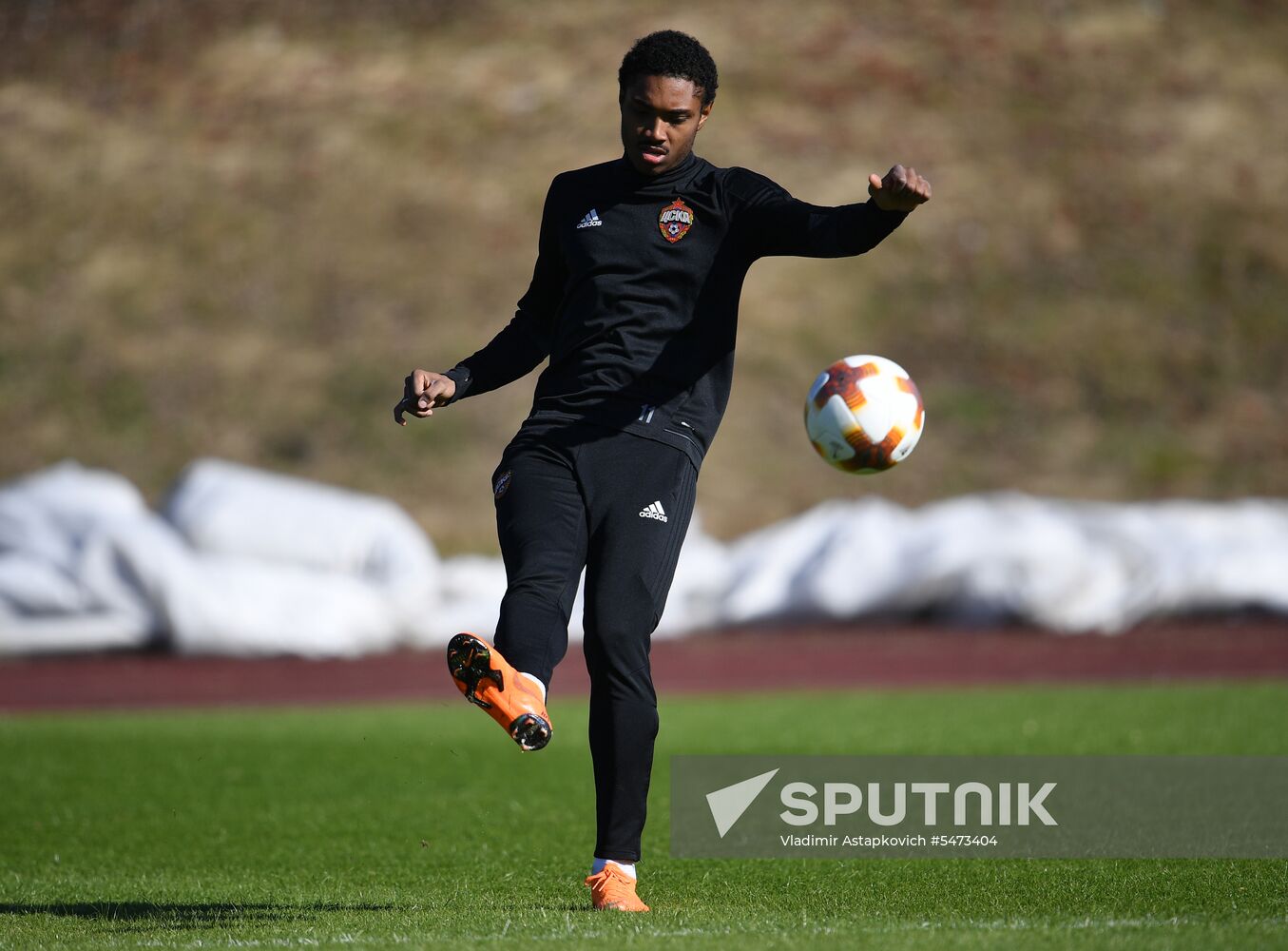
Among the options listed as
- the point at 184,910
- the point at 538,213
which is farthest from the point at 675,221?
the point at 538,213

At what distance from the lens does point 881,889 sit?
5066 mm

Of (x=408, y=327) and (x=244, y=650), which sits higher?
(x=408, y=327)

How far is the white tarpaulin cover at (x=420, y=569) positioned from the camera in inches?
547

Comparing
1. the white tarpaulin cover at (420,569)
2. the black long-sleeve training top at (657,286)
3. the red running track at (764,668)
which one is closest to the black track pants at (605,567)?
the black long-sleeve training top at (657,286)

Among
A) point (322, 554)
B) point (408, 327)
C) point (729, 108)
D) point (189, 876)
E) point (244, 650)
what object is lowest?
point (189, 876)

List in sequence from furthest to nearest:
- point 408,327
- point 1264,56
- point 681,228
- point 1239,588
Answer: point 1264,56
point 408,327
point 1239,588
point 681,228

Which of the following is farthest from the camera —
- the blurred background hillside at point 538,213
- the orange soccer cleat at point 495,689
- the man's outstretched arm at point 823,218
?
the blurred background hillside at point 538,213

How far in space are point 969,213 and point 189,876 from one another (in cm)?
2340

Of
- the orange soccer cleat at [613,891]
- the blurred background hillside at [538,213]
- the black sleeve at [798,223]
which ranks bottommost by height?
the orange soccer cleat at [613,891]

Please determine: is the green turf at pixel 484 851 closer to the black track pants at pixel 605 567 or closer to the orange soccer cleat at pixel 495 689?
the black track pants at pixel 605 567

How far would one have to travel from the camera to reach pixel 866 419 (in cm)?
510

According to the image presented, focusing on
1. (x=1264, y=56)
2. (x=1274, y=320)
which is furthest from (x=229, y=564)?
(x=1264, y=56)

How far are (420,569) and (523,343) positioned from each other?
9.79m

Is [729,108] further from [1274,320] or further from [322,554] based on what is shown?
[322,554]
